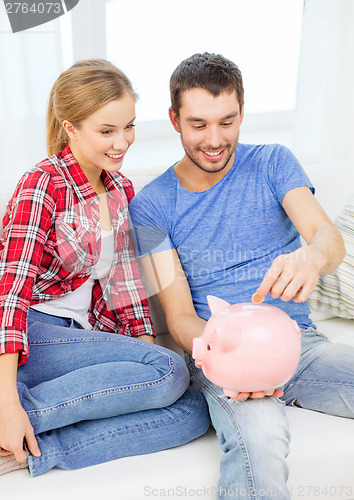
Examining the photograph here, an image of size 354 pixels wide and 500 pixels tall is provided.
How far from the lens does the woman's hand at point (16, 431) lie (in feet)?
3.80

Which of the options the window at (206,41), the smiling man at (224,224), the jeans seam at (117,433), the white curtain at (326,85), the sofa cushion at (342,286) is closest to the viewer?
the jeans seam at (117,433)

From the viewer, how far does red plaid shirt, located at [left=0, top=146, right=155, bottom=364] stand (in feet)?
4.17

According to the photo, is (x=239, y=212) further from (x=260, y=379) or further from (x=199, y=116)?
(x=260, y=379)

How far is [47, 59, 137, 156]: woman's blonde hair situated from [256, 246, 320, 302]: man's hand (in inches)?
24.5

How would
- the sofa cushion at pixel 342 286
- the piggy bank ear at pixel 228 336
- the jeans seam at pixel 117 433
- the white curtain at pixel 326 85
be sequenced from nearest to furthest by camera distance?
the piggy bank ear at pixel 228 336 < the jeans seam at pixel 117 433 < the sofa cushion at pixel 342 286 < the white curtain at pixel 326 85

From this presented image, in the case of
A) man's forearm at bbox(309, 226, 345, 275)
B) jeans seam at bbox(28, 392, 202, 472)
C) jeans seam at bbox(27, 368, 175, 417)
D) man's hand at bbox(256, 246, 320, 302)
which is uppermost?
man's hand at bbox(256, 246, 320, 302)

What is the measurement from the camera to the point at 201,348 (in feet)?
3.77

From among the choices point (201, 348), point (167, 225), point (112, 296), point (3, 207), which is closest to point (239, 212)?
point (167, 225)

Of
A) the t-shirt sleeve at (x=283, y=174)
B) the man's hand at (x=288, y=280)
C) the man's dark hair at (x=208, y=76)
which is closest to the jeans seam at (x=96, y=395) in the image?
the man's hand at (x=288, y=280)

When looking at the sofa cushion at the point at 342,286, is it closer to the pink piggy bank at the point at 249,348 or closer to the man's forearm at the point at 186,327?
the man's forearm at the point at 186,327

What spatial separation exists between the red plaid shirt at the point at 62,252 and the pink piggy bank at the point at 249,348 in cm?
41

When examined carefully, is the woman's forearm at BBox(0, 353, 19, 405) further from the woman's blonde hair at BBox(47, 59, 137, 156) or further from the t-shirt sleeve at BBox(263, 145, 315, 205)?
the t-shirt sleeve at BBox(263, 145, 315, 205)

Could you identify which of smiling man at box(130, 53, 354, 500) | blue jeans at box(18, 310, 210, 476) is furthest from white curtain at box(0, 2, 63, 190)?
blue jeans at box(18, 310, 210, 476)

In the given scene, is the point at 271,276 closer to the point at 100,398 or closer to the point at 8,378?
the point at 100,398
